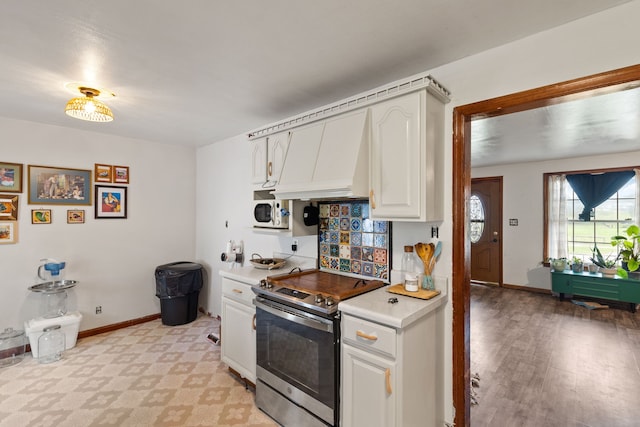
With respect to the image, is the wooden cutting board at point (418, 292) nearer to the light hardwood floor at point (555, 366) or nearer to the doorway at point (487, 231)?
the light hardwood floor at point (555, 366)

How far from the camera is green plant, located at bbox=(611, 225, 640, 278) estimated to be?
452cm

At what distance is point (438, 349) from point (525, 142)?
3.55 metres

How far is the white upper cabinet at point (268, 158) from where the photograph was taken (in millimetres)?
2564

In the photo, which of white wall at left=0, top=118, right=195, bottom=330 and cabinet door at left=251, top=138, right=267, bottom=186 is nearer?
cabinet door at left=251, top=138, right=267, bottom=186

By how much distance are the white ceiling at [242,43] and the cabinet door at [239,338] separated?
1840 mm

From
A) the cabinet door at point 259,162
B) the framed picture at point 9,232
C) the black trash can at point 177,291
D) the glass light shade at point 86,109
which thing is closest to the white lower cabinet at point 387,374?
the cabinet door at point 259,162

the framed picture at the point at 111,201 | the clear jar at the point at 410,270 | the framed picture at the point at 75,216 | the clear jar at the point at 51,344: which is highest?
the framed picture at the point at 111,201

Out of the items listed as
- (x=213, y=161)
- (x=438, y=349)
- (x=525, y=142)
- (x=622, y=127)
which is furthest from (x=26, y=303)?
(x=622, y=127)

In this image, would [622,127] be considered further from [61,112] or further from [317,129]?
[61,112]

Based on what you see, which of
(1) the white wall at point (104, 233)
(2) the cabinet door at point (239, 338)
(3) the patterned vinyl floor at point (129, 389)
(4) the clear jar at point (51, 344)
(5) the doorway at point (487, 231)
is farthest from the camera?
(5) the doorway at point (487, 231)

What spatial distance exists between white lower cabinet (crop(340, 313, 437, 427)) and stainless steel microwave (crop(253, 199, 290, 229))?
3.61 ft

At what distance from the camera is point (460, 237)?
1.86 m

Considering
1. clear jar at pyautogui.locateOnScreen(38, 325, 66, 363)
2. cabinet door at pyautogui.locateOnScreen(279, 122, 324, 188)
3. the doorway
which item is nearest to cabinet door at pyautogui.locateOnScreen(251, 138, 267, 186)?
cabinet door at pyautogui.locateOnScreen(279, 122, 324, 188)

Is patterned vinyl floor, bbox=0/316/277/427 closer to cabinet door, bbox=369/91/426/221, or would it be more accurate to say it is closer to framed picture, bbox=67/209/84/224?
framed picture, bbox=67/209/84/224
